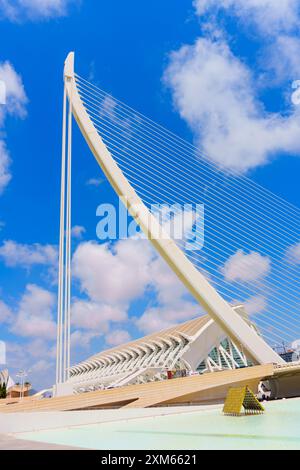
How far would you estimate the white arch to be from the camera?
18.9 meters

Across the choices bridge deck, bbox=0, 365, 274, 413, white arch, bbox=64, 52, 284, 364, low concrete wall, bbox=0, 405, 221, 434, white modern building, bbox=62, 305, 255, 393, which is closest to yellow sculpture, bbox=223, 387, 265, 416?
low concrete wall, bbox=0, 405, 221, 434

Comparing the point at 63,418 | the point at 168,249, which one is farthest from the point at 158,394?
the point at 168,249

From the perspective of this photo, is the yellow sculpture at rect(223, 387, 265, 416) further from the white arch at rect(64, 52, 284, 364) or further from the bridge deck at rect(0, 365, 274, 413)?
the white arch at rect(64, 52, 284, 364)

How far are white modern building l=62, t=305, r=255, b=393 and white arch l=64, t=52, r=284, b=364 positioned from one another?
13.7 metres

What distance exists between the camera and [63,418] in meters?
11.3

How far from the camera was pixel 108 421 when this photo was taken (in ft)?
41.8

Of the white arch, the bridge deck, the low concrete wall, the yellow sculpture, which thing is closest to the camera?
the low concrete wall

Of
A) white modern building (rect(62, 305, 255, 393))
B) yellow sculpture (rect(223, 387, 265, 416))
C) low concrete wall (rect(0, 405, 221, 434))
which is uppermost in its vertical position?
white modern building (rect(62, 305, 255, 393))

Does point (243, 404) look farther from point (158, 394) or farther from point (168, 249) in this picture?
point (168, 249)
